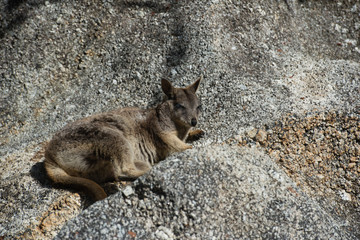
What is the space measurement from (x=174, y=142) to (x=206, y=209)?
1.82 m

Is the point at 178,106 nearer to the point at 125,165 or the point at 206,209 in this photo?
the point at 125,165

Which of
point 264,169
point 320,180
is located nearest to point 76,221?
point 264,169

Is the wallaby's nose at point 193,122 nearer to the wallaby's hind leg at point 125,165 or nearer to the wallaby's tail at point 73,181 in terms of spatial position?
the wallaby's hind leg at point 125,165

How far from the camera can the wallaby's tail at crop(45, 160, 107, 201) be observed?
5121mm

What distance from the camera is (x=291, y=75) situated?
732cm

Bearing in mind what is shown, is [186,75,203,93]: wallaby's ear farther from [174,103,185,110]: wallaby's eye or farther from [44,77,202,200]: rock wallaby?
[174,103,185,110]: wallaby's eye

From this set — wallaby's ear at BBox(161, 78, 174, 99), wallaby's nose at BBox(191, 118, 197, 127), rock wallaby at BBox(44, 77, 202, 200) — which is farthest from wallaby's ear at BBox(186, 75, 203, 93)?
wallaby's nose at BBox(191, 118, 197, 127)

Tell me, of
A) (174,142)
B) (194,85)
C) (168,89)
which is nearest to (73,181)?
(174,142)

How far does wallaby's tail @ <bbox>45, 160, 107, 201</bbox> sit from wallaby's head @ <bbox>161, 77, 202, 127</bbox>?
184 cm

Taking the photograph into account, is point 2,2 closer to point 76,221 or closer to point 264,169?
point 76,221

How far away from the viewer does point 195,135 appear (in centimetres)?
659

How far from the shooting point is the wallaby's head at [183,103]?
6266 millimetres

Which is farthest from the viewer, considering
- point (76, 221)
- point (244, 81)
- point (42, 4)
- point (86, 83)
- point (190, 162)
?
point (42, 4)

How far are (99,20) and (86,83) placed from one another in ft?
4.88
